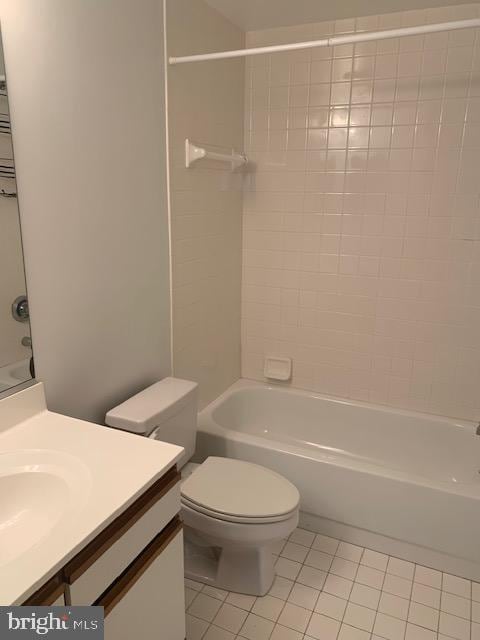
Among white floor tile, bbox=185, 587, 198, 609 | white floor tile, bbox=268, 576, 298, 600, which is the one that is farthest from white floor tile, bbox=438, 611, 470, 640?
white floor tile, bbox=185, 587, 198, 609

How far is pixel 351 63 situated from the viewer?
232 cm

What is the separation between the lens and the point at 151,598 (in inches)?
47.3

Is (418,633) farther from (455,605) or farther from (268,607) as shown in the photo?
(268,607)

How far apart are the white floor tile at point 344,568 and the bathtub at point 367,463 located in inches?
5.0

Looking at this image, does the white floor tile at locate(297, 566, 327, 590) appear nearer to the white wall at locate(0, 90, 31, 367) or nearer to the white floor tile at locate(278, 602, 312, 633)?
the white floor tile at locate(278, 602, 312, 633)

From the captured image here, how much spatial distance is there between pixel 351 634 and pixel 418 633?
0.24m

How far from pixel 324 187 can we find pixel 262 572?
71.2 inches

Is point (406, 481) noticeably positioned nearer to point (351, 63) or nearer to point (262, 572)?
point (262, 572)

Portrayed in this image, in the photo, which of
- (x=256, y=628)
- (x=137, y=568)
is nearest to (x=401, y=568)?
(x=256, y=628)

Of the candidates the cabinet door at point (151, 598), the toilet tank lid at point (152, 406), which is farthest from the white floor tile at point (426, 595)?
the toilet tank lid at point (152, 406)

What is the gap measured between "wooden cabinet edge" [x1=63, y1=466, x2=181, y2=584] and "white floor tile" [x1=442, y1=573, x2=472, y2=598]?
4.40 ft

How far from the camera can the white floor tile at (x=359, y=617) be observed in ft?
5.71

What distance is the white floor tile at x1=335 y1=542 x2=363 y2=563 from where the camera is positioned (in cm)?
207

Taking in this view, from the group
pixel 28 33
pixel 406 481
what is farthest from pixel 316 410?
pixel 28 33
